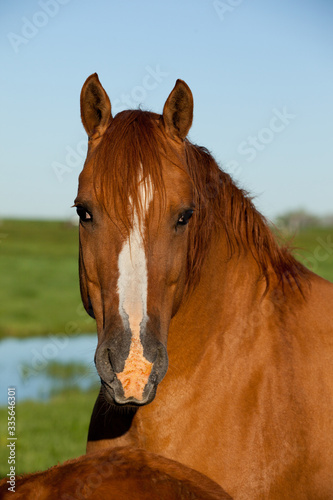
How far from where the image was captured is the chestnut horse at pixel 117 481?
5.36 ft

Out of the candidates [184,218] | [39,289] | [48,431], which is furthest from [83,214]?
[39,289]

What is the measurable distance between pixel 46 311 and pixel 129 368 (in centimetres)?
1951

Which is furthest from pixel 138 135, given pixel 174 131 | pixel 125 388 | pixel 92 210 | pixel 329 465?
pixel 329 465

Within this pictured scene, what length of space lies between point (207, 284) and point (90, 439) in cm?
115

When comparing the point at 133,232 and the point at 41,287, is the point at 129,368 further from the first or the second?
the point at 41,287

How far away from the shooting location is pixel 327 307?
3.04m

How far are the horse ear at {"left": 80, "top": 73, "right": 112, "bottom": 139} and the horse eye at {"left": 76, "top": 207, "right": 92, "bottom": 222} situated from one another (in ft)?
1.41

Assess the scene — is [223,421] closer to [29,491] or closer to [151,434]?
[151,434]

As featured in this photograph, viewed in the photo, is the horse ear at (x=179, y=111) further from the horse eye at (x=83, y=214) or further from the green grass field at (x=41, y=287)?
the green grass field at (x=41, y=287)

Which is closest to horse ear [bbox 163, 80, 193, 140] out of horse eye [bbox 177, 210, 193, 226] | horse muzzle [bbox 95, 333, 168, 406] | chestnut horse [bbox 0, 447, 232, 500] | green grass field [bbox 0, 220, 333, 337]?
horse eye [bbox 177, 210, 193, 226]

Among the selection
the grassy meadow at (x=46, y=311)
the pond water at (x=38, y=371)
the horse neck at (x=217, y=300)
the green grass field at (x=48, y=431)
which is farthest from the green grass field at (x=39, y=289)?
the horse neck at (x=217, y=300)

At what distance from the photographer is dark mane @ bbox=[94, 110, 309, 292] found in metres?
2.39

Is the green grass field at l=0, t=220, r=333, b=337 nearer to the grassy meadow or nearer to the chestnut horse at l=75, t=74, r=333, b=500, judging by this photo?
the grassy meadow

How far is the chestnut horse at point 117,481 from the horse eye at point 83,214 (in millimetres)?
1098
